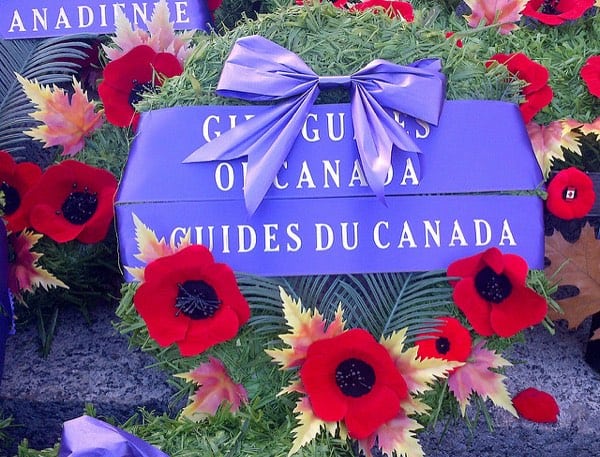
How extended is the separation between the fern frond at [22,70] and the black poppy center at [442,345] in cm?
89

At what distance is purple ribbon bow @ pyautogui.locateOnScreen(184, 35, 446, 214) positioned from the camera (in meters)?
1.00

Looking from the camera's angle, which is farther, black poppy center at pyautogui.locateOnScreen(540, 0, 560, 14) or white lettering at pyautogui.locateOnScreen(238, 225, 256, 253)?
black poppy center at pyautogui.locateOnScreen(540, 0, 560, 14)

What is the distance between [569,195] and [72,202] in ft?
2.76

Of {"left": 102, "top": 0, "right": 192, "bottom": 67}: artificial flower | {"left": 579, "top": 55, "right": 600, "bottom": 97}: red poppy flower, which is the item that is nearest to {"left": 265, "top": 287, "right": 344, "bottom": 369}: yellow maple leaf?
{"left": 102, "top": 0, "right": 192, "bottom": 67}: artificial flower

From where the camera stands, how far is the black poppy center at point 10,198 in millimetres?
1241

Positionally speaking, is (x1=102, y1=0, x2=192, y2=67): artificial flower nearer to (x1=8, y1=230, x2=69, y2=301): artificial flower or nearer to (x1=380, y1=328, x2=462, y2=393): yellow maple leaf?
(x1=8, y1=230, x2=69, y2=301): artificial flower

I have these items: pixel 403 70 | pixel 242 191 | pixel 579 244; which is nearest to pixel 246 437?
pixel 242 191

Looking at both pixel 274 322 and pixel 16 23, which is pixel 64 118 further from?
pixel 274 322

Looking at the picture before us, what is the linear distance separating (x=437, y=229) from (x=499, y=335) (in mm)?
172

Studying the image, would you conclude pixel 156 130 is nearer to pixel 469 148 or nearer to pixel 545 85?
pixel 469 148

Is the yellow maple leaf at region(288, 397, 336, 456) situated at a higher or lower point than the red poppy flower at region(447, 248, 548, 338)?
lower

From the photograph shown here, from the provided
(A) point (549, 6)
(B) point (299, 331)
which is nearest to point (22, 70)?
(B) point (299, 331)

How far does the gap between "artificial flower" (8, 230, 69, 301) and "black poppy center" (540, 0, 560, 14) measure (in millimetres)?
1098

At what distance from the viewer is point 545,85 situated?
3.99 feet
